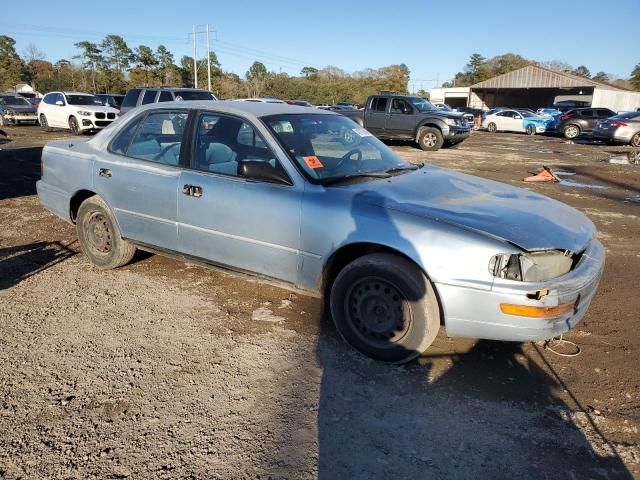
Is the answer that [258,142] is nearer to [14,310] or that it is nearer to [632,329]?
[14,310]

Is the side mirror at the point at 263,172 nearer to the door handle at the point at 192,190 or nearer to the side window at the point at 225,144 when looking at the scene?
the side window at the point at 225,144

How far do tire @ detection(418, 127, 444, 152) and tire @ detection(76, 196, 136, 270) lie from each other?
1406 cm

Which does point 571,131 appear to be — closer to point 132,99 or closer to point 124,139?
point 132,99

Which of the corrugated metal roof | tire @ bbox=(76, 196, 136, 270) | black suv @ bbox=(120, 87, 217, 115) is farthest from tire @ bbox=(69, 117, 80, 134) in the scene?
the corrugated metal roof

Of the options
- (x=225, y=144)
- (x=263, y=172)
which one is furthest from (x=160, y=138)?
(x=263, y=172)

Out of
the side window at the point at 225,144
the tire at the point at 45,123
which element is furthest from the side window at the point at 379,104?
the side window at the point at 225,144

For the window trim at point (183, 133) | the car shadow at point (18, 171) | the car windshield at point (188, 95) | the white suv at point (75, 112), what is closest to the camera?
the window trim at point (183, 133)

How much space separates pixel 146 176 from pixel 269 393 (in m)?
2.17

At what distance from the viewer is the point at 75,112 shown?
18781 millimetres

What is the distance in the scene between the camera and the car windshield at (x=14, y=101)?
2414cm

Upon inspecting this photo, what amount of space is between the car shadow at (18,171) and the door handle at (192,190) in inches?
221

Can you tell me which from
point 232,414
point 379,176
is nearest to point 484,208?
point 379,176

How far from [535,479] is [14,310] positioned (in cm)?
381

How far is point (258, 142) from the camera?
146 inches
